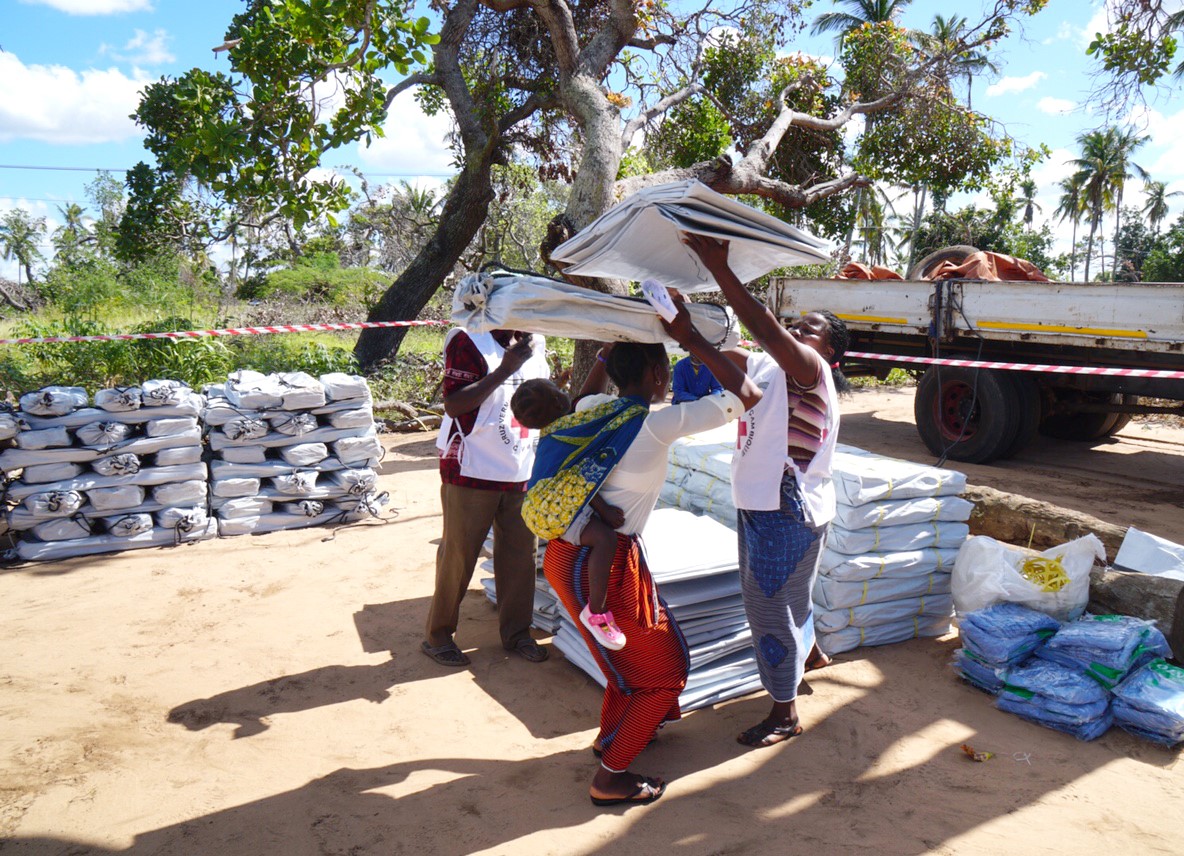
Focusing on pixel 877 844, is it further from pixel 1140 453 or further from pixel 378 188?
pixel 378 188

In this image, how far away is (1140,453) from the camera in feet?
29.5

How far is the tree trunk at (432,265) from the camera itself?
1070 cm

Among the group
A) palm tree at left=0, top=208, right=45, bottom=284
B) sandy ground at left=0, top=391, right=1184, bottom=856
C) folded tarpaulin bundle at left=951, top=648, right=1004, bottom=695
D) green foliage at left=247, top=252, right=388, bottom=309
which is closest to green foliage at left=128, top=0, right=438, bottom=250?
sandy ground at left=0, top=391, right=1184, bottom=856

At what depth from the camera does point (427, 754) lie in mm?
3146

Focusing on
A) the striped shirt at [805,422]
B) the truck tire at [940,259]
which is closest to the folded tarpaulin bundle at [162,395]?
the striped shirt at [805,422]

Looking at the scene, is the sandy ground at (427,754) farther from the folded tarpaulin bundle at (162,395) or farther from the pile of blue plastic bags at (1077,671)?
the folded tarpaulin bundle at (162,395)

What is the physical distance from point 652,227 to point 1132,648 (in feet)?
8.73

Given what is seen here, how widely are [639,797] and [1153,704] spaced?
2051mm

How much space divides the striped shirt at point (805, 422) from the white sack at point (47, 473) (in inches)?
182

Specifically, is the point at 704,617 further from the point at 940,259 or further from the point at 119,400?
the point at 940,259

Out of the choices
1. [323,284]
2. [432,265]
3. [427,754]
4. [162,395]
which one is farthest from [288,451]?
[323,284]

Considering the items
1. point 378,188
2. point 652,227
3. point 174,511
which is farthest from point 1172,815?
point 378,188

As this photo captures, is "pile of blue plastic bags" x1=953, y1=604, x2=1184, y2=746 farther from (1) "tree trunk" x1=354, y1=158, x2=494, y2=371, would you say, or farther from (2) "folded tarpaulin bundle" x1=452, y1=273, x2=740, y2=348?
(1) "tree trunk" x1=354, y1=158, x2=494, y2=371

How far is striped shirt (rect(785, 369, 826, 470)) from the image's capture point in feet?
10.3
